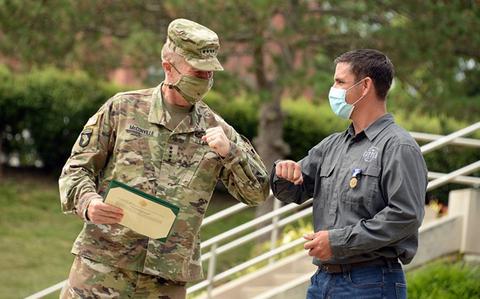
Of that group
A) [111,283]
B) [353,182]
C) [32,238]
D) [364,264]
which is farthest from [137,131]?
[32,238]

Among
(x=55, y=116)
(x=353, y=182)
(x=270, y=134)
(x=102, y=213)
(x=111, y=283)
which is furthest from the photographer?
(x=55, y=116)

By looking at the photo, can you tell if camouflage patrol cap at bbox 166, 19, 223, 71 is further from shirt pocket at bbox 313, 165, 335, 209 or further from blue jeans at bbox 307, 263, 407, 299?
blue jeans at bbox 307, 263, 407, 299

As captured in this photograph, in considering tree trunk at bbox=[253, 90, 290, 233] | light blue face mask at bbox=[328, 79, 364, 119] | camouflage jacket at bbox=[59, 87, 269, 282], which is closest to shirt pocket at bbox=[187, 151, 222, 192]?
camouflage jacket at bbox=[59, 87, 269, 282]

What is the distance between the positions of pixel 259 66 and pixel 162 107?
32.3ft

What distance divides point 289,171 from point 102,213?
0.82 metres

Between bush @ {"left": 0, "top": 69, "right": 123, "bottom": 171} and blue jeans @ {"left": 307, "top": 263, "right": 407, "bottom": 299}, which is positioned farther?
bush @ {"left": 0, "top": 69, "right": 123, "bottom": 171}

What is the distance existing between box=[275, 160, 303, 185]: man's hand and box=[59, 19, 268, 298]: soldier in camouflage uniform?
0.39ft

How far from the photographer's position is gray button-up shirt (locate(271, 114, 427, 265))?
396 cm

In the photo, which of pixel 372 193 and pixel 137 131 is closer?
pixel 372 193

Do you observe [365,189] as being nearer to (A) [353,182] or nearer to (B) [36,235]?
(A) [353,182]

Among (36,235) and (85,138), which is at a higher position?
(85,138)

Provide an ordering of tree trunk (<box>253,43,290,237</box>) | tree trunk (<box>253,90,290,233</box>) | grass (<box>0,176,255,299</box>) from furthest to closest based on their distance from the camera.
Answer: tree trunk (<box>253,90,290,233</box>), tree trunk (<box>253,43,290,237</box>), grass (<box>0,176,255,299</box>)

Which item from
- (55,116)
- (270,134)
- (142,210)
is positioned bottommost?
(55,116)

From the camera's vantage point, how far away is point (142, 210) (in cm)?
406
